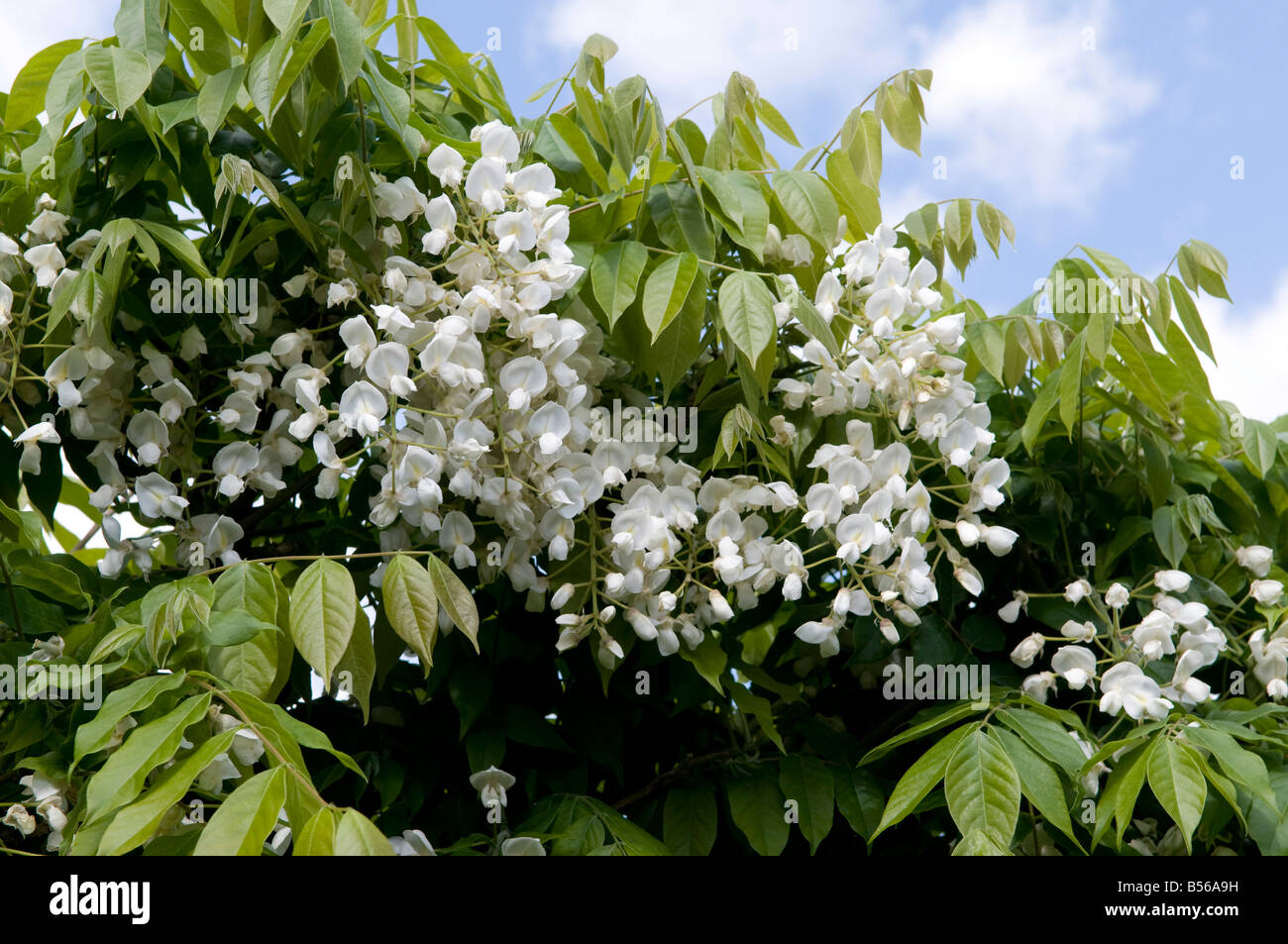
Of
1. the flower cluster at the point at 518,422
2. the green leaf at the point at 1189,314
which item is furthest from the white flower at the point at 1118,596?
the green leaf at the point at 1189,314

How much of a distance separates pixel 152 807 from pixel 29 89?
1237 mm

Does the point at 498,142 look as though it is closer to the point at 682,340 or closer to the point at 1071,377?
the point at 682,340

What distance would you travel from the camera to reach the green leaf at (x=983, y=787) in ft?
4.84

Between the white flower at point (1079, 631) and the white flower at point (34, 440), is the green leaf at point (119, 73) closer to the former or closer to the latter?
the white flower at point (34, 440)

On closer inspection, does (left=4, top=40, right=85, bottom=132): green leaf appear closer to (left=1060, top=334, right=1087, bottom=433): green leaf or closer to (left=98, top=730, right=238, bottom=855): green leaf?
(left=98, top=730, right=238, bottom=855): green leaf

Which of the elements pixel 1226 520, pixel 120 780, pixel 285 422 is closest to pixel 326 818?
pixel 120 780

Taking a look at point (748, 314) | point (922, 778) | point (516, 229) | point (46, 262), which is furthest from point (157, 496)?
point (922, 778)

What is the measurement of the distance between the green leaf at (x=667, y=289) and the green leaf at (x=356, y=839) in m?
0.75

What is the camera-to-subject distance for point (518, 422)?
1.67 metres

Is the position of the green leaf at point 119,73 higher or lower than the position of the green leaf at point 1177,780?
higher

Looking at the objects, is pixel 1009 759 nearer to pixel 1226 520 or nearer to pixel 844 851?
pixel 844 851

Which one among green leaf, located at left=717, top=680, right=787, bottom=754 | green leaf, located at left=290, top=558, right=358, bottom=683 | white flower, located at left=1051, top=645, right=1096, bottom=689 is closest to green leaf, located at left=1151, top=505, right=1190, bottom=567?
white flower, located at left=1051, top=645, right=1096, bottom=689

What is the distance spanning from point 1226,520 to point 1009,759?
1154mm

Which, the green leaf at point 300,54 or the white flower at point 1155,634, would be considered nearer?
the green leaf at point 300,54
